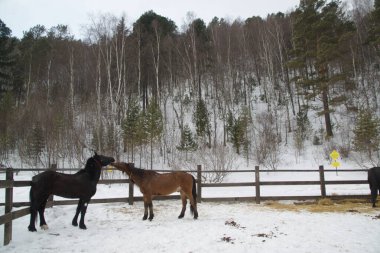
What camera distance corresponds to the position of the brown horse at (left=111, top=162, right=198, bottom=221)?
23.8ft

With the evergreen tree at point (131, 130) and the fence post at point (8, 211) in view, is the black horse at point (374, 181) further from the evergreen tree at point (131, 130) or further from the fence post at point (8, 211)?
the evergreen tree at point (131, 130)

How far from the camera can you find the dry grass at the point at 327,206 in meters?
7.90

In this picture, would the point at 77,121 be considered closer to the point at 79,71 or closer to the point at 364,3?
the point at 79,71

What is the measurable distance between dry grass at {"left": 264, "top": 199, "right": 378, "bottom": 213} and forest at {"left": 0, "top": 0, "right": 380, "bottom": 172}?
314 inches

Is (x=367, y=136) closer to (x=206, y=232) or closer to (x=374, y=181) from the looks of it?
(x=374, y=181)

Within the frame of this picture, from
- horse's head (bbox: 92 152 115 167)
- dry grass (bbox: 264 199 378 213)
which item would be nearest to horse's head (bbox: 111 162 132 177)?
horse's head (bbox: 92 152 115 167)

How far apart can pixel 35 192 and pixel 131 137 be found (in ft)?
63.6

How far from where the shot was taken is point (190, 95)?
122 feet

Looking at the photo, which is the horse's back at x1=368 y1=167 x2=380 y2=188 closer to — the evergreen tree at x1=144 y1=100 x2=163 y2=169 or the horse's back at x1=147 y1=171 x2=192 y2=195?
the horse's back at x1=147 y1=171 x2=192 y2=195

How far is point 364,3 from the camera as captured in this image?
37.3 m

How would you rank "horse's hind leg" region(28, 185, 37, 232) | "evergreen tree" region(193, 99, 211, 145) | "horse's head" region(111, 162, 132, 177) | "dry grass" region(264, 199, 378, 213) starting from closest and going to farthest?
"horse's hind leg" region(28, 185, 37, 232)
"horse's head" region(111, 162, 132, 177)
"dry grass" region(264, 199, 378, 213)
"evergreen tree" region(193, 99, 211, 145)

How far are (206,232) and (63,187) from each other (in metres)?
3.11

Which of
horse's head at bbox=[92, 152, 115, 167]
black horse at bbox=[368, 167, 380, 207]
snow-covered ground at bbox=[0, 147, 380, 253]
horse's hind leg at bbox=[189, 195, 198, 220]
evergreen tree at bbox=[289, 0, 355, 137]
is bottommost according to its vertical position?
snow-covered ground at bbox=[0, 147, 380, 253]

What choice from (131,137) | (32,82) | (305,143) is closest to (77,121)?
(131,137)
